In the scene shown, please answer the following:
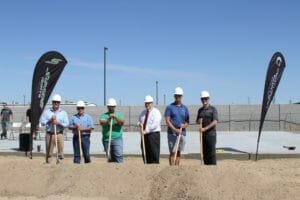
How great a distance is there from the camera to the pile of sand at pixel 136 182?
829cm

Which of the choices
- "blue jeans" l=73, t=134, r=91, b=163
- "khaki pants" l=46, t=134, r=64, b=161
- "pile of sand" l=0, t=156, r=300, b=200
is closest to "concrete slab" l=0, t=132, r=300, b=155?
"khaki pants" l=46, t=134, r=64, b=161

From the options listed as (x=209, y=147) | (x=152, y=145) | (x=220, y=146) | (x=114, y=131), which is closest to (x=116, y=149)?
(x=114, y=131)

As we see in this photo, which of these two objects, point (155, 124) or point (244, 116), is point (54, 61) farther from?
point (244, 116)

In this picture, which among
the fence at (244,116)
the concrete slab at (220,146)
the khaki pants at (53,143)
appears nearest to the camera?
the khaki pants at (53,143)

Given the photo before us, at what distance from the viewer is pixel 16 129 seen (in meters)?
32.6

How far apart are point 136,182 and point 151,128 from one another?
5.73 feet

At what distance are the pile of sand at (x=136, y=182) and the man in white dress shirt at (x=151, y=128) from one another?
1168mm

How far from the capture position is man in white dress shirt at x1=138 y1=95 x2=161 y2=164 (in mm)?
10438

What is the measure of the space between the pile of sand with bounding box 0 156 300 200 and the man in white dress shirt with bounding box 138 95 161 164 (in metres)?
1.17

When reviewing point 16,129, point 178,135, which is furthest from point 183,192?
point 16,129

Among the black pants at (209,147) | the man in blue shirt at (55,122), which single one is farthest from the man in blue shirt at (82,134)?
the black pants at (209,147)

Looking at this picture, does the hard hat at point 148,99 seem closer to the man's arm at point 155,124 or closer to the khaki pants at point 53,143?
the man's arm at point 155,124

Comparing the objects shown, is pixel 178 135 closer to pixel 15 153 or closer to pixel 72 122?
pixel 72 122

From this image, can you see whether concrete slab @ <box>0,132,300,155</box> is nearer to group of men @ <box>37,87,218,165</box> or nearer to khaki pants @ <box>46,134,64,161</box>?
khaki pants @ <box>46,134,64,161</box>
